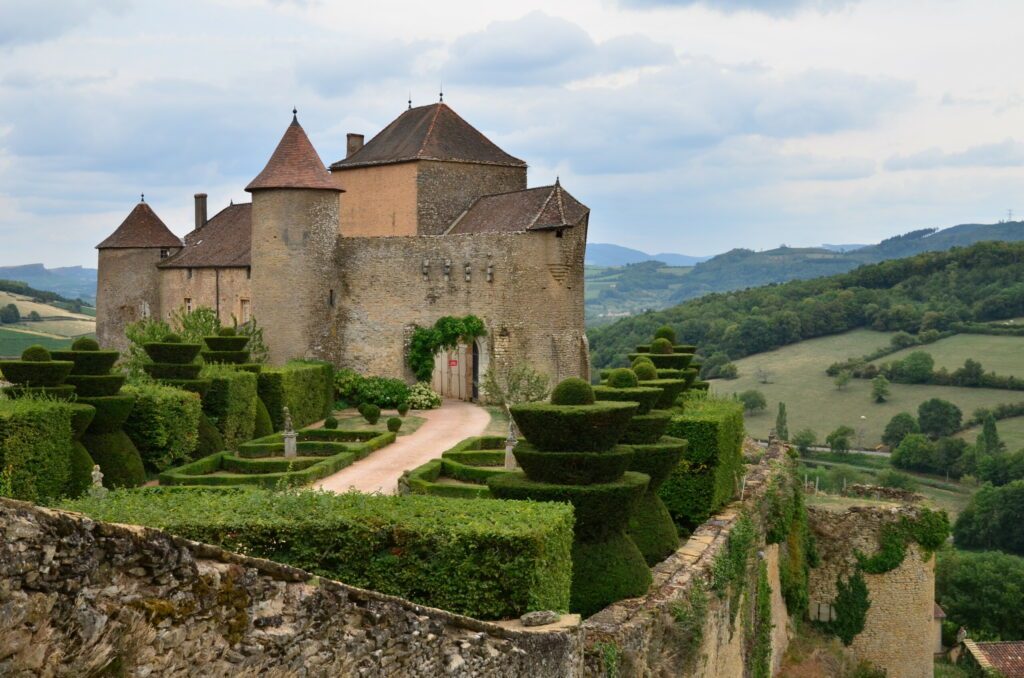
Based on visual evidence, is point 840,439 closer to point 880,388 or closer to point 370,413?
point 880,388

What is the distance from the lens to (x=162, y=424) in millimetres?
22516

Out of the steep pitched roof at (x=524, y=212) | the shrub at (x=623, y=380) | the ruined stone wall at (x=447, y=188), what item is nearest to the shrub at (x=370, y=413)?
the steep pitched roof at (x=524, y=212)

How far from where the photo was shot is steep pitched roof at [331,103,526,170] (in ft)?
127

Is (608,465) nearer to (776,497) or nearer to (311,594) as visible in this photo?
(311,594)

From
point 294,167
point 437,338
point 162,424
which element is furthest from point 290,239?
point 162,424

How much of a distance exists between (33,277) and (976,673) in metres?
188

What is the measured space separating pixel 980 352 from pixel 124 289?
2686 inches

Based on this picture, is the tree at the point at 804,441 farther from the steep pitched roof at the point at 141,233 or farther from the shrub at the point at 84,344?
the shrub at the point at 84,344

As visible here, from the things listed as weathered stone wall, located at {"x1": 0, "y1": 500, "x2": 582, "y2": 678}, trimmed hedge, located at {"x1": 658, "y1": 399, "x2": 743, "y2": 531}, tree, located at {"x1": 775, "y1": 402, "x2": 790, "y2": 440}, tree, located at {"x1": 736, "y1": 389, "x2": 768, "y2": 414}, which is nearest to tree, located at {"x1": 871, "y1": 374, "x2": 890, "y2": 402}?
tree, located at {"x1": 775, "y1": 402, "x2": 790, "y2": 440}

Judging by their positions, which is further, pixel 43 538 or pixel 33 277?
pixel 33 277

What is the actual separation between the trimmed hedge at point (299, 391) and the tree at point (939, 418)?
54.6 metres

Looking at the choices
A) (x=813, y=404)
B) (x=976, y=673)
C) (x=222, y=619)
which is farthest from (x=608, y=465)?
(x=813, y=404)

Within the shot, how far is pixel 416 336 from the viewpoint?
35.8 metres

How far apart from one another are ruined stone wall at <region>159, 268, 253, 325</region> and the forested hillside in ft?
154
